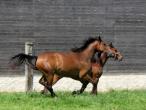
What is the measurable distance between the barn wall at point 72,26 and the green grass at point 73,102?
6.50 m

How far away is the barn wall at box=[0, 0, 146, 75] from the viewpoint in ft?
67.8

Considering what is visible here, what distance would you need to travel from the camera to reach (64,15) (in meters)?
20.9

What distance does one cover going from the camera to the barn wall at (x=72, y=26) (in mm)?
20672

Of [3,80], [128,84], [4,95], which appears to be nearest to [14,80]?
[3,80]

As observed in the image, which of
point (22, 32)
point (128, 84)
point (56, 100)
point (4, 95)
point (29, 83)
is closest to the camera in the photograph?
point (56, 100)

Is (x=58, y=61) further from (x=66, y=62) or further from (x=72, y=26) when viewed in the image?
(x=72, y=26)

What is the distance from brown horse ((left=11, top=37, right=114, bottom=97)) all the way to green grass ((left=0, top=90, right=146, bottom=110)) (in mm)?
495

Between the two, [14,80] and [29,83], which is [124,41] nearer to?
[14,80]

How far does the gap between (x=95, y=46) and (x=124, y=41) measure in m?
6.89

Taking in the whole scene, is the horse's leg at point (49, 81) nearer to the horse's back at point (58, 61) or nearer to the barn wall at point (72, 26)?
the horse's back at point (58, 61)

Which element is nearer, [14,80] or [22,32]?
[14,80]

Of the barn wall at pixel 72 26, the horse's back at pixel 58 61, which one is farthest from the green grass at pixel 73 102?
the barn wall at pixel 72 26

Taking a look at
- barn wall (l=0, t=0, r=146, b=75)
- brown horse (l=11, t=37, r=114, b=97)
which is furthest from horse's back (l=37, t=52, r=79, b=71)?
barn wall (l=0, t=0, r=146, b=75)

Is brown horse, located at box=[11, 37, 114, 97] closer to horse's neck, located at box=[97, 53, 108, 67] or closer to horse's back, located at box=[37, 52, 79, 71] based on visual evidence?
horse's back, located at box=[37, 52, 79, 71]
